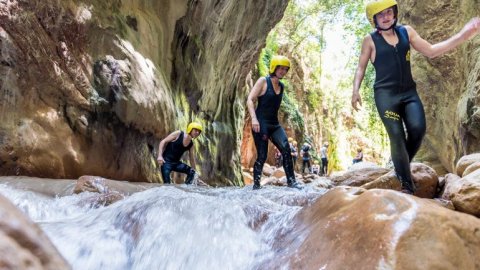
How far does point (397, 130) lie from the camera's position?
12.0 ft

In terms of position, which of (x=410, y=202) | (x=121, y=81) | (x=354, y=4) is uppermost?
(x=354, y=4)

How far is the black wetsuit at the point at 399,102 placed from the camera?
366cm

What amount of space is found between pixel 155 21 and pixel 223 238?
8550mm

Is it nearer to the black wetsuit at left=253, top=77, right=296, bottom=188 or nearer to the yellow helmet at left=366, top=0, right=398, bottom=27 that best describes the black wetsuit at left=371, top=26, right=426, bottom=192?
the yellow helmet at left=366, top=0, right=398, bottom=27

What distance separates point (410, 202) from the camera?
2.31 m

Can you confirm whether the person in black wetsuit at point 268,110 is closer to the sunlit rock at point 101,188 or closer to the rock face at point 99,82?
the sunlit rock at point 101,188

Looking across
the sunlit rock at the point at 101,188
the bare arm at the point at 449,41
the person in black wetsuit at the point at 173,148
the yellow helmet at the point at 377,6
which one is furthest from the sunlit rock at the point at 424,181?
the person in black wetsuit at the point at 173,148

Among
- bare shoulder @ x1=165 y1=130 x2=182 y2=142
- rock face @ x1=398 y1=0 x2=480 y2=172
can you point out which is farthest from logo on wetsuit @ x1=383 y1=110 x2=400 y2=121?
bare shoulder @ x1=165 y1=130 x2=182 y2=142

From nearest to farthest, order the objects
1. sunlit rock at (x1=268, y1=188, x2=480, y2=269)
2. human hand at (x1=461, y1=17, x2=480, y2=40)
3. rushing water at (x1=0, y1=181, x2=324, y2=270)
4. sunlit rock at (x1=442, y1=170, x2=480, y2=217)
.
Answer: sunlit rock at (x1=268, y1=188, x2=480, y2=269), sunlit rock at (x1=442, y1=170, x2=480, y2=217), rushing water at (x1=0, y1=181, x2=324, y2=270), human hand at (x1=461, y1=17, x2=480, y2=40)

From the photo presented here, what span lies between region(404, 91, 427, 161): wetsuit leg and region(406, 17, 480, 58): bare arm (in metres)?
0.44

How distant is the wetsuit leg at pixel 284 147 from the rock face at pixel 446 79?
2749mm

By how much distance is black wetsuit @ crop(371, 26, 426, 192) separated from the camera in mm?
3660

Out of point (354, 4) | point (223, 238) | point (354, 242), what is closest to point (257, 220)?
point (223, 238)

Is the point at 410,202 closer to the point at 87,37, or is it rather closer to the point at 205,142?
the point at 87,37
